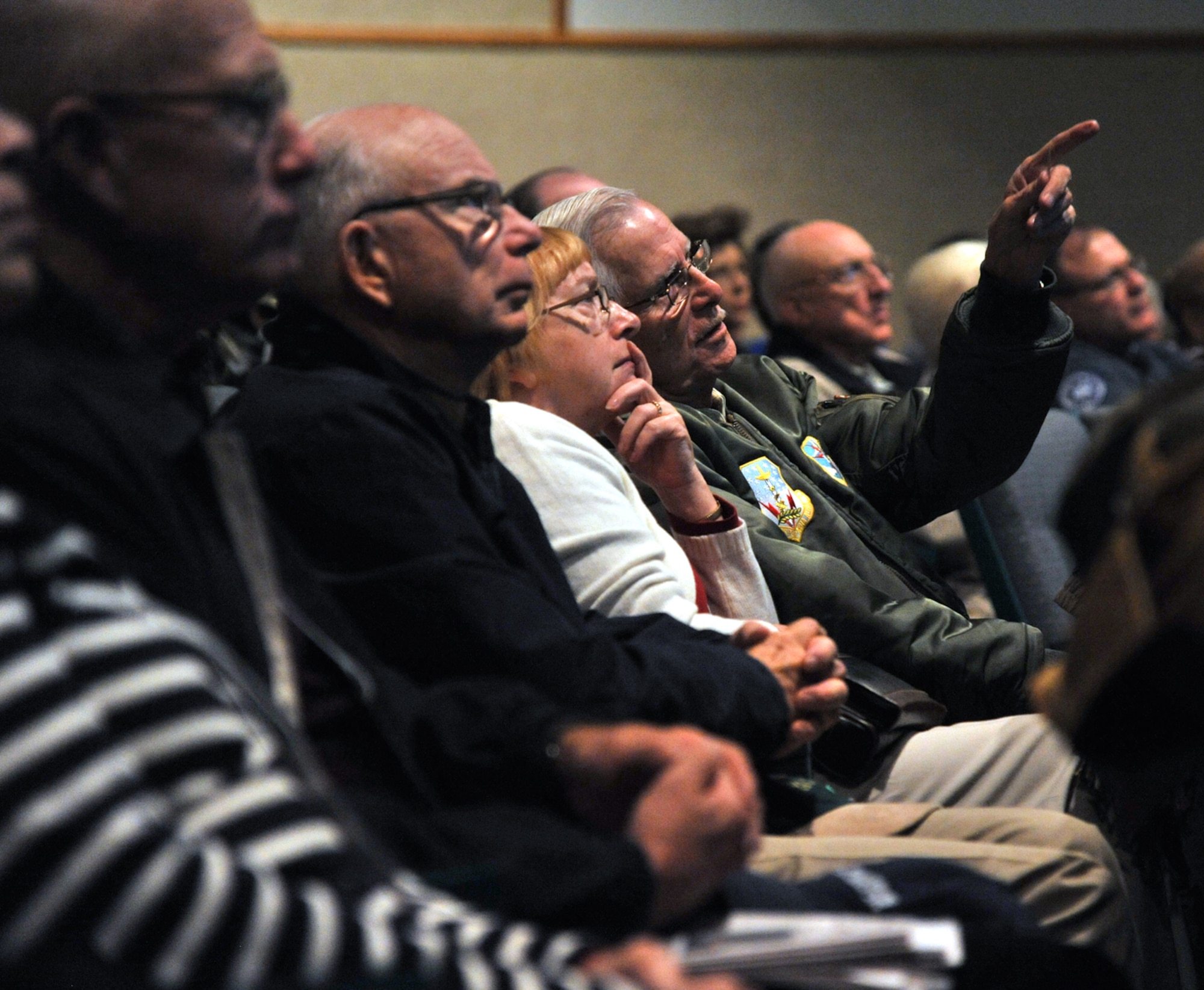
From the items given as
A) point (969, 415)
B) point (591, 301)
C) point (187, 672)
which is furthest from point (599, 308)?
point (187, 672)

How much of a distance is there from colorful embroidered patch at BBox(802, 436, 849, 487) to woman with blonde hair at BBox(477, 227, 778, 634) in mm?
456

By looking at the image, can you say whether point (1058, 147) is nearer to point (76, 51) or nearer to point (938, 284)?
point (76, 51)

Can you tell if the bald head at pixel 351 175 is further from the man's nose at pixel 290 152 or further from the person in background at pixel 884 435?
the person in background at pixel 884 435

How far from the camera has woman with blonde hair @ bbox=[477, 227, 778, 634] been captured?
5.76 ft

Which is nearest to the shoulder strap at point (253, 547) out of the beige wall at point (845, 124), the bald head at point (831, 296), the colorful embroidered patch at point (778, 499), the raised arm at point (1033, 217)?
the colorful embroidered patch at point (778, 499)

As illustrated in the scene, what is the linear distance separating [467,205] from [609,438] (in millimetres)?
537

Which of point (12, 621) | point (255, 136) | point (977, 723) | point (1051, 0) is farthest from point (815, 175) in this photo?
point (12, 621)

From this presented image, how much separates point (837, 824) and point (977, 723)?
1.28ft

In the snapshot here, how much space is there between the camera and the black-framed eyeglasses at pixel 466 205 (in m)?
1.54

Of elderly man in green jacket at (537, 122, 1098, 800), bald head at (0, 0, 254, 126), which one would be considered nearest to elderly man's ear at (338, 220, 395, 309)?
bald head at (0, 0, 254, 126)

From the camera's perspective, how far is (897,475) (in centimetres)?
257

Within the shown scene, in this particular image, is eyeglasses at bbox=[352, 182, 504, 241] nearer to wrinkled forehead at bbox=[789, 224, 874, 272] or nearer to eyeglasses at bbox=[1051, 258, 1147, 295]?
wrinkled forehead at bbox=[789, 224, 874, 272]

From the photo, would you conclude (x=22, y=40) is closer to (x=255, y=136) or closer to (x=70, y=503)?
(x=255, y=136)

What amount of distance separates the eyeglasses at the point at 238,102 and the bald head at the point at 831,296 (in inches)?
126
